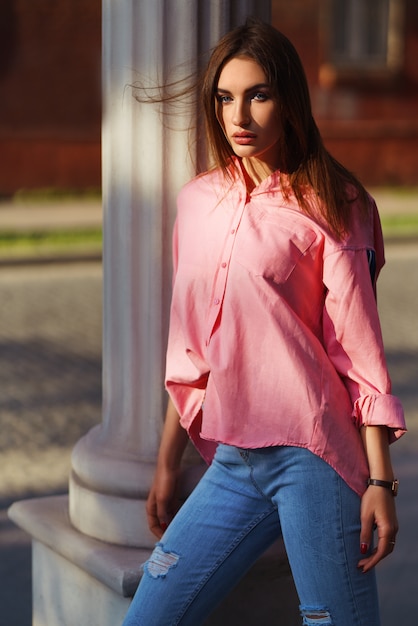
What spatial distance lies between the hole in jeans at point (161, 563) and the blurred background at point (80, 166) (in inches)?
145

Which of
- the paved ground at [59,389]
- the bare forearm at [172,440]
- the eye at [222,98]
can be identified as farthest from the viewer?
the paved ground at [59,389]

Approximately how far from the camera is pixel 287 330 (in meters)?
2.13

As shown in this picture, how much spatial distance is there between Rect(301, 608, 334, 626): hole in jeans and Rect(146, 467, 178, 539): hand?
50 centimetres

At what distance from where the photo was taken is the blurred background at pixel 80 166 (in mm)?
7164

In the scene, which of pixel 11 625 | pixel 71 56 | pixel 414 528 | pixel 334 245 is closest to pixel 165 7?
pixel 334 245

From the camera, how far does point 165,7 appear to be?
2.57 meters

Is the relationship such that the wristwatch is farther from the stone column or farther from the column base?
the stone column

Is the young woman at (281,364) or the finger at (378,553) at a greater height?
the young woman at (281,364)

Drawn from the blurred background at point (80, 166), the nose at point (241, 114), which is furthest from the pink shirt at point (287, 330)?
the blurred background at point (80, 166)

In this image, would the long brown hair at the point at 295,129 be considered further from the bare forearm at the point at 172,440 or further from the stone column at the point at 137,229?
the bare forearm at the point at 172,440

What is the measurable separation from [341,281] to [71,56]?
51.0 ft

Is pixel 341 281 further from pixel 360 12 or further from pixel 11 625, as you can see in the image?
pixel 360 12

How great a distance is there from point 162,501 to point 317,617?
1.83 feet

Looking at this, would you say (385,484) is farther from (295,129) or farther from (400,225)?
(400,225)
